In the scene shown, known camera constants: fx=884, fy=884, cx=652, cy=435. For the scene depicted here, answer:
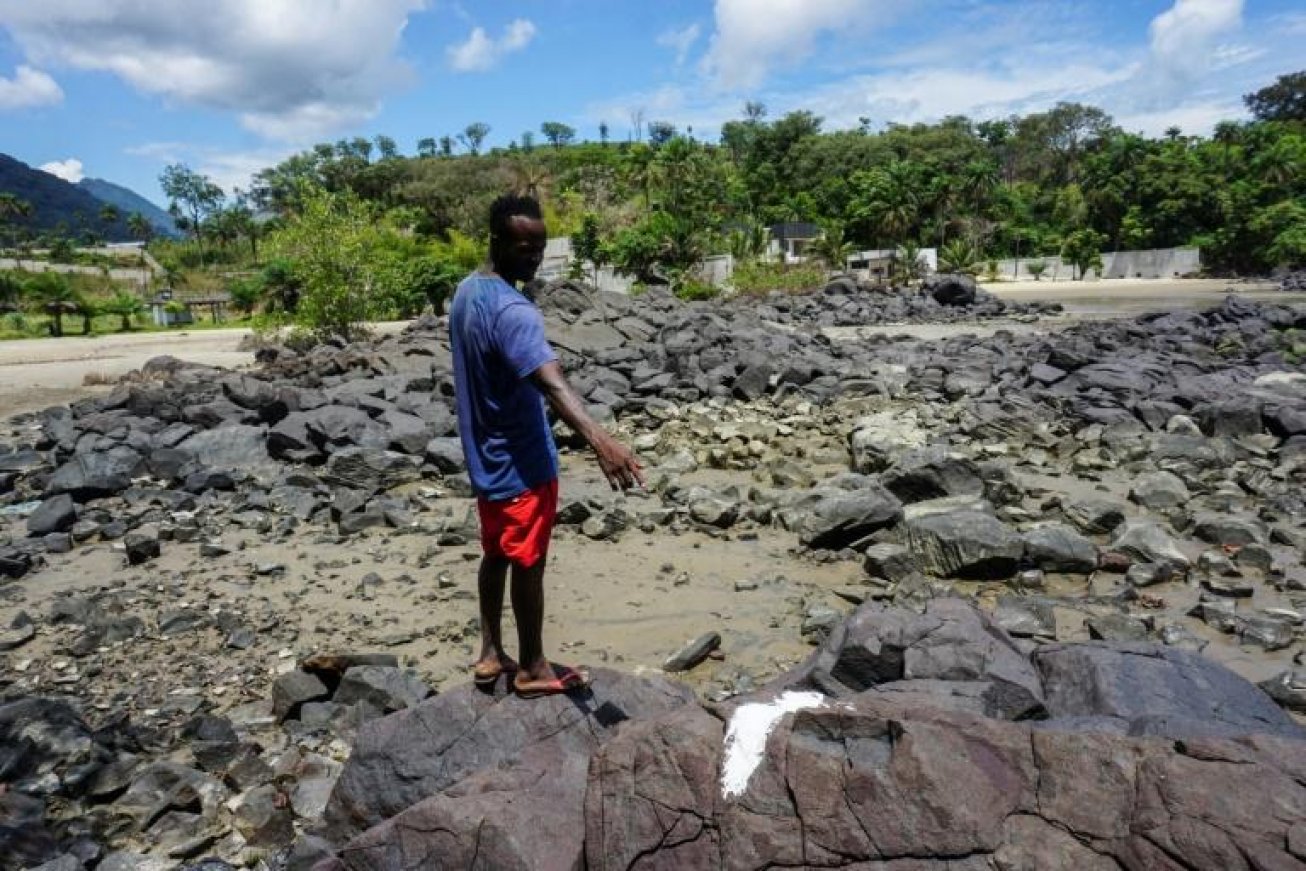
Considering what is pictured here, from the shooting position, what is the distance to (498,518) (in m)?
3.33

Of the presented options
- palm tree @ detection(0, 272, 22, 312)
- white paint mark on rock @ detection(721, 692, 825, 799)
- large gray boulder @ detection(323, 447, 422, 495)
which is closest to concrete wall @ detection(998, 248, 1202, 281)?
large gray boulder @ detection(323, 447, 422, 495)

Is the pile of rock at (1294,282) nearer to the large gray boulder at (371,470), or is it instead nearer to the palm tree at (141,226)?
the large gray boulder at (371,470)

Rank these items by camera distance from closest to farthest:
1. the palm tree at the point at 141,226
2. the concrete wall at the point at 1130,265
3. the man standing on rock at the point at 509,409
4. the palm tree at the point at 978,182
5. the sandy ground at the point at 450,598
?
the man standing on rock at the point at 509,409
the sandy ground at the point at 450,598
the concrete wall at the point at 1130,265
the palm tree at the point at 978,182
the palm tree at the point at 141,226

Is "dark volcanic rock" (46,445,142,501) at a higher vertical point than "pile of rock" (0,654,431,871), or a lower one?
higher

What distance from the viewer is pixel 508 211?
3.34 m

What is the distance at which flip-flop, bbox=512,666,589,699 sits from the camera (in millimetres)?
3486

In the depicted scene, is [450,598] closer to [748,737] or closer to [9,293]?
[748,737]

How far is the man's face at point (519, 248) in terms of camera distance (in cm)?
332

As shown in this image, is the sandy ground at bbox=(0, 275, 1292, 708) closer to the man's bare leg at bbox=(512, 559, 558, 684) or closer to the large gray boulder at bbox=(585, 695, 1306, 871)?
the man's bare leg at bbox=(512, 559, 558, 684)

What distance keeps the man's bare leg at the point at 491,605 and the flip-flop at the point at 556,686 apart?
0.51 ft

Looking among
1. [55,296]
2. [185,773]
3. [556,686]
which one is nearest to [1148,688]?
[556,686]

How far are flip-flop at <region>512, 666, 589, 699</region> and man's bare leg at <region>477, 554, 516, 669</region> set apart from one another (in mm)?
155

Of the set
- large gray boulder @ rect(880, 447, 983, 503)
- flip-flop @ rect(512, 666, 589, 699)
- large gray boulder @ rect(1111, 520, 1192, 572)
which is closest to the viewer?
flip-flop @ rect(512, 666, 589, 699)

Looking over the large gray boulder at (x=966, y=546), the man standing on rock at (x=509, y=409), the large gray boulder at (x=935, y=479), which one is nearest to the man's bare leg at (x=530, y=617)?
the man standing on rock at (x=509, y=409)
